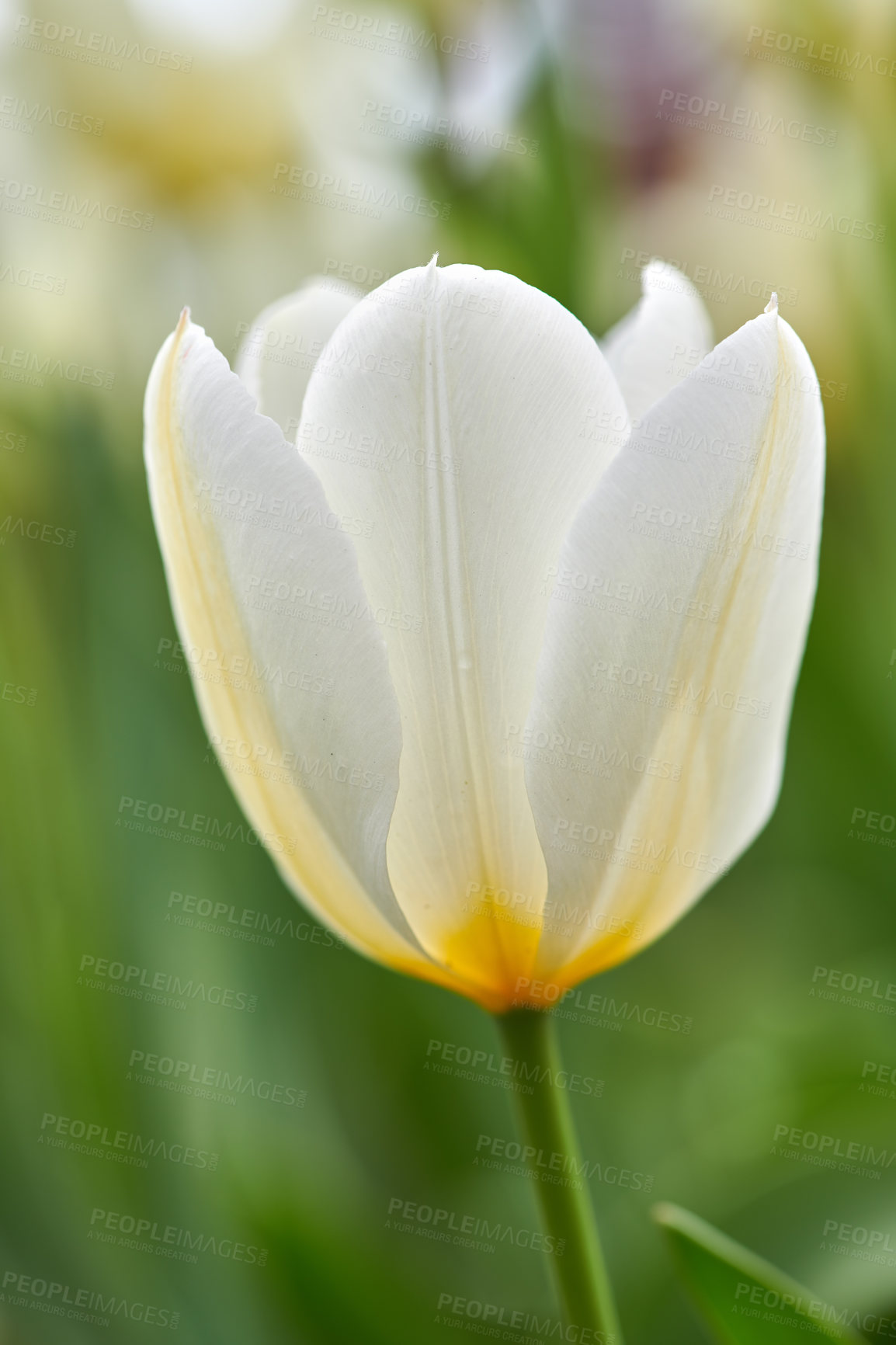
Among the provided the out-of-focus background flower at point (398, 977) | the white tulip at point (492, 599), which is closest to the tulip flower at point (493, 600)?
the white tulip at point (492, 599)

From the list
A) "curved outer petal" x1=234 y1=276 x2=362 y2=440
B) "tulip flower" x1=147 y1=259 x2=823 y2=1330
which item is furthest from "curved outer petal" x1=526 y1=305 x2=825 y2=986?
"curved outer petal" x1=234 y1=276 x2=362 y2=440

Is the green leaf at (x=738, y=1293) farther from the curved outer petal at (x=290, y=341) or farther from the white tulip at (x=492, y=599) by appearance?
the curved outer petal at (x=290, y=341)

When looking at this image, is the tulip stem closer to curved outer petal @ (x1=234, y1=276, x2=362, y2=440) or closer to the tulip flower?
the tulip flower

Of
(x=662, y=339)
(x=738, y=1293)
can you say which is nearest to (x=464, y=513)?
(x=662, y=339)

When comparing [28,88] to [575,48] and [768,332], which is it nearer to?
[575,48]

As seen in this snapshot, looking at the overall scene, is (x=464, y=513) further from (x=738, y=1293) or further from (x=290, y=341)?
(x=738, y=1293)

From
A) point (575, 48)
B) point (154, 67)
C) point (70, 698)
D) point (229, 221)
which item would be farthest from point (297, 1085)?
point (154, 67)
